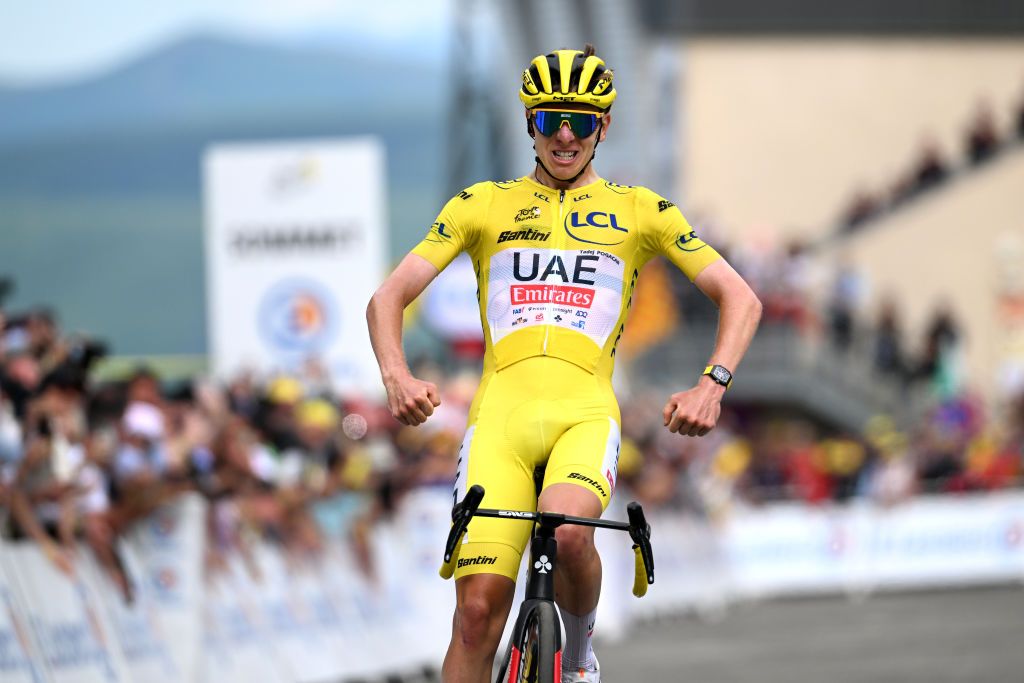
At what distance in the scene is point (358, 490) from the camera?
16.0 metres

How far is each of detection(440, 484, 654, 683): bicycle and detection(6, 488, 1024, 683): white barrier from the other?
11.4ft

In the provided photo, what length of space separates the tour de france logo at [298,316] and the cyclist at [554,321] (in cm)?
957

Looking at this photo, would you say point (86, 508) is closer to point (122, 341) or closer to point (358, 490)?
point (358, 490)

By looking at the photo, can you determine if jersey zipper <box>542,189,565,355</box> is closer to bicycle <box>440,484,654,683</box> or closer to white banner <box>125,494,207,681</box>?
bicycle <box>440,484,654,683</box>

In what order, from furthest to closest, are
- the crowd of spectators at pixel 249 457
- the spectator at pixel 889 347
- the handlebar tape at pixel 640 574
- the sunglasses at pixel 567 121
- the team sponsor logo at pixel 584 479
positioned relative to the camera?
the spectator at pixel 889 347 → the crowd of spectators at pixel 249 457 → the sunglasses at pixel 567 121 → the handlebar tape at pixel 640 574 → the team sponsor logo at pixel 584 479

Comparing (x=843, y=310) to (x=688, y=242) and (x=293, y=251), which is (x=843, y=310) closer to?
(x=293, y=251)

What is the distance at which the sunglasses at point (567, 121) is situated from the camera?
25.6 feet

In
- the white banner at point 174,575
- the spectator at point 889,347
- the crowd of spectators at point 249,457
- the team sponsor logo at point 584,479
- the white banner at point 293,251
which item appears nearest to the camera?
the team sponsor logo at point 584,479

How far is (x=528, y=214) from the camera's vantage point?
7957 mm

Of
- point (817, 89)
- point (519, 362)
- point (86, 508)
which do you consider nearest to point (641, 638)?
point (86, 508)

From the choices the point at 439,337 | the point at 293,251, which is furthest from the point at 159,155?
the point at 293,251

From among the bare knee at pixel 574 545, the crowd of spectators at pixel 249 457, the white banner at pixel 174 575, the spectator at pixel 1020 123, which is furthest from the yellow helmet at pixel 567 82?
the spectator at pixel 1020 123

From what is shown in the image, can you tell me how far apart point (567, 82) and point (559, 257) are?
0.71 meters

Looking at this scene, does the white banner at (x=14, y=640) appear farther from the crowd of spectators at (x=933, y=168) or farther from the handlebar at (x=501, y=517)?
the crowd of spectators at (x=933, y=168)
